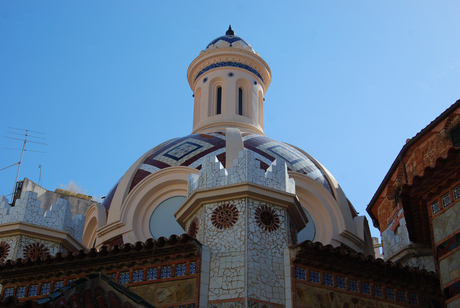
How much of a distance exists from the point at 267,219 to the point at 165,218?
4.82 metres

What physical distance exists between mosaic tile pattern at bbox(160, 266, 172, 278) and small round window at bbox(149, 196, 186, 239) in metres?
4.15

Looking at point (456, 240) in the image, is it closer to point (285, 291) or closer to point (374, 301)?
point (374, 301)

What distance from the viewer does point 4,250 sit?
504 inches

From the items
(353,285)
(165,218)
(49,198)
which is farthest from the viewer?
(49,198)

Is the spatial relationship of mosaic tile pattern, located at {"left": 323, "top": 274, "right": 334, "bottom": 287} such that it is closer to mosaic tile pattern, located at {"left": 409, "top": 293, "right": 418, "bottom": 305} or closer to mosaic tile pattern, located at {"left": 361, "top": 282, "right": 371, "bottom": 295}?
mosaic tile pattern, located at {"left": 361, "top": 282, "right": 371, "bottom": 295}

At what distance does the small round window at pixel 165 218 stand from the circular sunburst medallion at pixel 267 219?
415 centimetres

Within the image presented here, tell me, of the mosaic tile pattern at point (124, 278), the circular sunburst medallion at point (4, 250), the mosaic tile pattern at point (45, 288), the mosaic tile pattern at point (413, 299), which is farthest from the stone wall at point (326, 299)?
the circular sunburst medallion at point (4, 250)

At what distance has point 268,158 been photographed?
52.8 feet

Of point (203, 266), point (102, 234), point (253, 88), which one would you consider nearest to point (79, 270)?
point (203, 266)

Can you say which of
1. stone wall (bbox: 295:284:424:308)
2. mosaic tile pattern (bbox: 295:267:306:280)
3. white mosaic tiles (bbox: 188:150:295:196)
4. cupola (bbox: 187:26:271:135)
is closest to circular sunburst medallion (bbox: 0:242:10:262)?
white mosaic tiles (bbox: 188:150:295:196)

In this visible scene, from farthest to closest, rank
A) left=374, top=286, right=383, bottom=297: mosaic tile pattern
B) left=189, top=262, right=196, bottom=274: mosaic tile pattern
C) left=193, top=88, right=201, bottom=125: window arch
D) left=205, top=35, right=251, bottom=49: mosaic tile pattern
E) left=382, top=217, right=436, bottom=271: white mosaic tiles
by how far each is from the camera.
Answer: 1. left=205, top=35, right=251, bottom=49: mosaic tile pattern
2. left=193, top=88, right=201, bottom=125: window arch
3. left=382, top=217, right=436, bottom=271: white mosaic tiles
4. left=374, top=286, right=383, bottom=297: mosaic tile pattern
5. left=189, top=262, right=196, bottom=274: mosaic tile pattern

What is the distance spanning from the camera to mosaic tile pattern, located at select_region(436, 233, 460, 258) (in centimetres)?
996

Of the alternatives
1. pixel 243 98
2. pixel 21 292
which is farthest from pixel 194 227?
pixel 243 98

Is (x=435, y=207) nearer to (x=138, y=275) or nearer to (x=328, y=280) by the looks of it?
(x=328, y=280)
